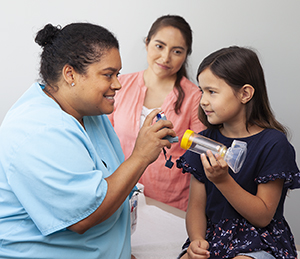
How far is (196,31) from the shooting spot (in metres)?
2.38

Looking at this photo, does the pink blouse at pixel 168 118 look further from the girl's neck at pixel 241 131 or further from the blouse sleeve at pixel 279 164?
the blouse sleeve at pixel 279 164

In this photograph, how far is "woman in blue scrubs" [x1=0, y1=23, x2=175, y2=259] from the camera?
41.2 inches

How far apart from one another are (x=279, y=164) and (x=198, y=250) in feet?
1.53

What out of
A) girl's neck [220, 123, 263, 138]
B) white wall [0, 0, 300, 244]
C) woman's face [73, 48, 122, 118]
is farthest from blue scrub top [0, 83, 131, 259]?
white wall [0, 0, 300, 244]

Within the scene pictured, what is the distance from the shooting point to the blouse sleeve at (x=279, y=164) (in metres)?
1.34

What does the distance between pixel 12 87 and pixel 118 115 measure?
1.14 meters

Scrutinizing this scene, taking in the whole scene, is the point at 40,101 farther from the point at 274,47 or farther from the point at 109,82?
the point at 274,47

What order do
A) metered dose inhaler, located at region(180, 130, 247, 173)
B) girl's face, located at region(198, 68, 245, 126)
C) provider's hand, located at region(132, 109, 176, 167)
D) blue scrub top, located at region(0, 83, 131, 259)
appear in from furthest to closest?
girl's face, located at region(198, 68, 245, 126) → metered dose inhaler, located at region(180, 130, 247, 173) → provider's hand, located at region(132, 109, 176, 167) → blue scrub top, located at region(0, 83, 131, 259)

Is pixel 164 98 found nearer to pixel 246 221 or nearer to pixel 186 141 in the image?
pixel 186 141

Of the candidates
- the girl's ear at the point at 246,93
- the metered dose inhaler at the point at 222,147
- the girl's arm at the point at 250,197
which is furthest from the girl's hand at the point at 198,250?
the girl's ear at the point at 246,93

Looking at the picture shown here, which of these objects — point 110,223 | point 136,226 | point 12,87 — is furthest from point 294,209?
point 12,87

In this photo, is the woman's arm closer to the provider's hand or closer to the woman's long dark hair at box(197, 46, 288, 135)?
the provider's hand

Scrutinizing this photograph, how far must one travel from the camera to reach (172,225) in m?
1.85

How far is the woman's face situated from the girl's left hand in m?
0.42
